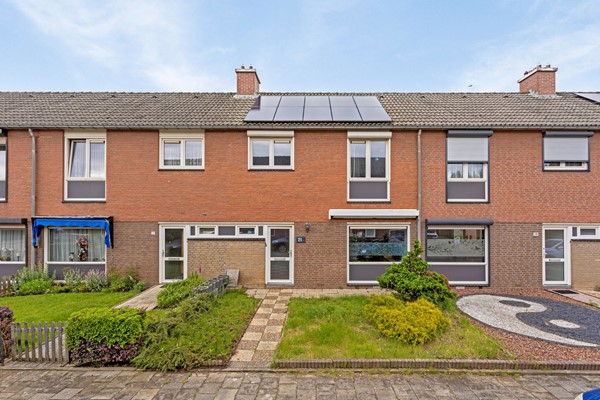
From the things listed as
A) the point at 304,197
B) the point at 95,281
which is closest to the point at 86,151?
the point at 95,281

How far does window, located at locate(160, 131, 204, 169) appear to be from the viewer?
428 inches

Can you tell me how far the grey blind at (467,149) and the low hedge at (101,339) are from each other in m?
11.0

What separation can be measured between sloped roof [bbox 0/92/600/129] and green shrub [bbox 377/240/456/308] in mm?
5208

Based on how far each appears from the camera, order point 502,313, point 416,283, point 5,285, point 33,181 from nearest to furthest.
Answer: point 416,283 < point 502,313 < point 5,285 < point 33,181

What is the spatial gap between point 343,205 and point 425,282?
4.06 metres

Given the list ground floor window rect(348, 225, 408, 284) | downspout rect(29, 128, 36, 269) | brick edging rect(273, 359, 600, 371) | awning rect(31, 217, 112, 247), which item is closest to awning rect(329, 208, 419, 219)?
ground floor window rect(348, 225, 408, 284)

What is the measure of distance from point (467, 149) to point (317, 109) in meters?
5.97

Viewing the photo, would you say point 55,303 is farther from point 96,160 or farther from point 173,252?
point 96,160

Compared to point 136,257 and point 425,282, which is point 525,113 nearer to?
point 425,282

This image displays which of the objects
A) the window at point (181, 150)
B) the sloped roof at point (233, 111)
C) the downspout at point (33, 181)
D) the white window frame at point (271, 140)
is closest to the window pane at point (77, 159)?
the sloped roof at point (233, 111)

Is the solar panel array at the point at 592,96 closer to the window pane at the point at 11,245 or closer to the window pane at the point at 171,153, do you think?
the window pane at the point at 171,153

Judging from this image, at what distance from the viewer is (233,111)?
12.0 metres

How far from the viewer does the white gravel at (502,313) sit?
6545 millimetres

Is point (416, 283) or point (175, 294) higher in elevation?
point (416, 283)
